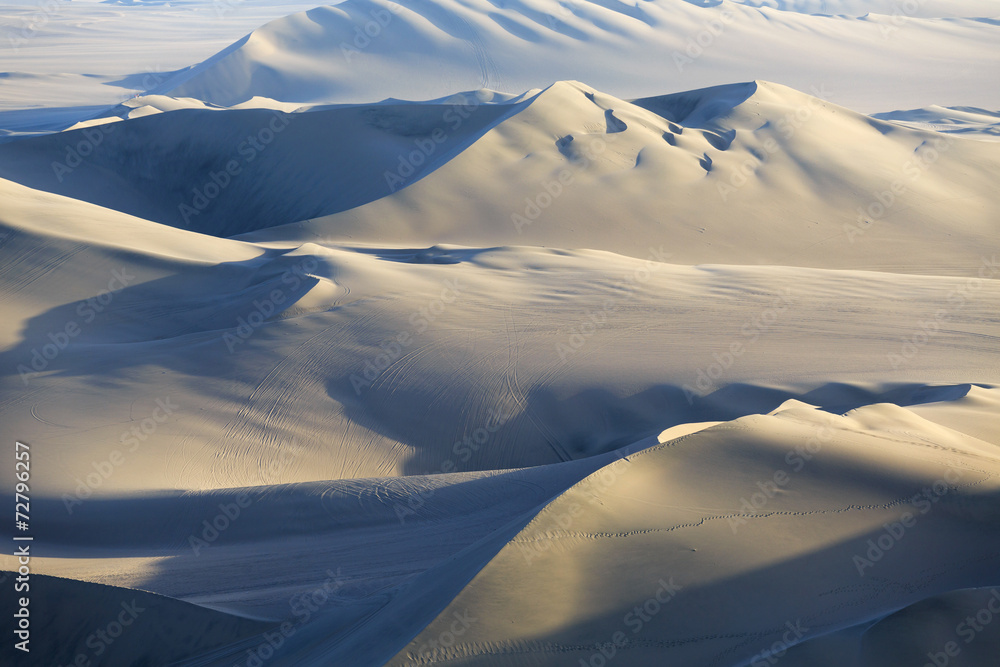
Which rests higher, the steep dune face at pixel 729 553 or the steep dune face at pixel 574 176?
the steep dune face at pixel 729 553

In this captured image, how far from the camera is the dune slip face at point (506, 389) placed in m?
3.24

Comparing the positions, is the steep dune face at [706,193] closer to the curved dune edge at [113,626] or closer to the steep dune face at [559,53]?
the curved dune edge at [113,626]

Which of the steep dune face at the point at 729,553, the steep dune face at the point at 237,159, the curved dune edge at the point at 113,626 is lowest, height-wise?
the steep dune face at the point at 237,159

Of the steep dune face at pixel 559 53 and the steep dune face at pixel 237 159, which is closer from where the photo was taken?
the steep dune face at pixel 237 159

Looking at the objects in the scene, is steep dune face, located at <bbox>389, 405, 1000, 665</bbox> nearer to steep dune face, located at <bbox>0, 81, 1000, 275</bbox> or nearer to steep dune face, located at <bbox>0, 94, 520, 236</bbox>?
steep dune face, located at <bbox>0, 81, 1000, 275</bbox>

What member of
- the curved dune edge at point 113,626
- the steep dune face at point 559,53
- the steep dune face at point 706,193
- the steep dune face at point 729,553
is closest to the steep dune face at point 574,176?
the steep dune face at point 706,193

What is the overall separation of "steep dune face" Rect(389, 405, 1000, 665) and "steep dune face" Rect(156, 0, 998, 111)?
33109 mm

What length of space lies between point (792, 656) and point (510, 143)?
12.0m

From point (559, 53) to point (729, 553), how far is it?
4278 centimetres

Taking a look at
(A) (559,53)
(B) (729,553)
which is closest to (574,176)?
(B) (729,553)

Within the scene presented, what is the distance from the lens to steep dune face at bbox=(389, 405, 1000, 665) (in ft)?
9.84

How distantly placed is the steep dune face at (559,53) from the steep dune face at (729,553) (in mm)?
33109

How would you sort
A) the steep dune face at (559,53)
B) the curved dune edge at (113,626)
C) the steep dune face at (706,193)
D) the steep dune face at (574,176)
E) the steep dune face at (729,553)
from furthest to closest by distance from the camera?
the steep dune face at (559,53) < the steep dune face at (574,176) < the steep dune face at (706,193) < the curved dune edge at (113,626) < the steep dune face at (729,553)

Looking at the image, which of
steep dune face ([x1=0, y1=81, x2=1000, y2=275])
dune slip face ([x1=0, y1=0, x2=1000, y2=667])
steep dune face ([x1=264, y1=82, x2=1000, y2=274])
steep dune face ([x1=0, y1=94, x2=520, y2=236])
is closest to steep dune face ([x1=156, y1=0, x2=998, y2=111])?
steep dune face ([x1=0, y1=94, x2=520, y2=236])
